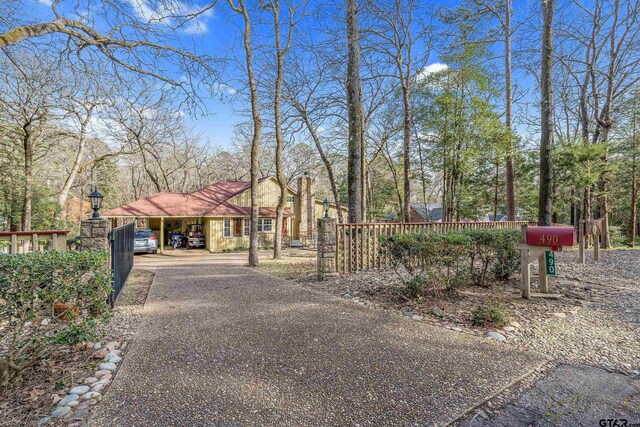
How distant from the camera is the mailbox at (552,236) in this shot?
14.1 feet

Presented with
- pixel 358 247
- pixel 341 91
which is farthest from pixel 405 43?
pixel 358 247

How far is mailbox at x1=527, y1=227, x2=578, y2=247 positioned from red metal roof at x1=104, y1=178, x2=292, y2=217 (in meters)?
15.0

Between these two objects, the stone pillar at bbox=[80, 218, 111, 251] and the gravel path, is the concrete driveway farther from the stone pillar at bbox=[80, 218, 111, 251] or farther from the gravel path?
the stone pillar at bbox=[80, 218, 111, 251]

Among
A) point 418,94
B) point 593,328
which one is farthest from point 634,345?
point 418,94

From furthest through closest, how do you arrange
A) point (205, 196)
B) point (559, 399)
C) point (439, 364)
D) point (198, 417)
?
1. point (205, 196)
2. point (439, 364)
3. point (559, 399)
4. point (198, 417)

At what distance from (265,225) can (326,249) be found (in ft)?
41.2

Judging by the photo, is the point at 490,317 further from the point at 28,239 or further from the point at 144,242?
the point at 144,242

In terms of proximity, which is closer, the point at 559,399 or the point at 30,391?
the point at 559,399

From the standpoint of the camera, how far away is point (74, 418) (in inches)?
82.4

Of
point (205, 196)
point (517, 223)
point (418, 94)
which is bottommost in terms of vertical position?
point (517, 223)

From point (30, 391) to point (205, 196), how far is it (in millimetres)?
17724

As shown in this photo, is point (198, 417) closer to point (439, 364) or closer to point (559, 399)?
point (439, 364)

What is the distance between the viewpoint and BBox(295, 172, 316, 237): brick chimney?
2166 centimetres

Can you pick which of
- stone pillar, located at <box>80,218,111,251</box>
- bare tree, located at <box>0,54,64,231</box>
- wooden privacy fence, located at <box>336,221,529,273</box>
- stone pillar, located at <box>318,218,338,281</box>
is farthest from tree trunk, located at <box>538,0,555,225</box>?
bare tree, located at <box>0,54,64,231</box>
